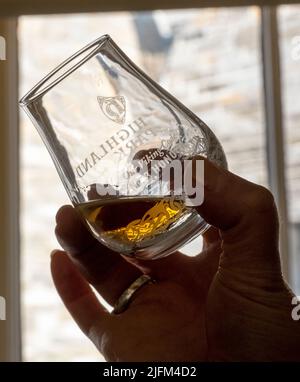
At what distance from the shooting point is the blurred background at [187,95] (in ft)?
3.86

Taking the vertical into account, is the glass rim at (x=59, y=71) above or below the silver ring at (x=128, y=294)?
above

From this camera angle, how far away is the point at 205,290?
2.06 ft

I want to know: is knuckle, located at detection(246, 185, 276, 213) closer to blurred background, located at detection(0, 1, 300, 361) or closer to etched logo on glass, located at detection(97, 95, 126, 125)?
etched logo on glass, located at detection(97, 95, 126, 125)

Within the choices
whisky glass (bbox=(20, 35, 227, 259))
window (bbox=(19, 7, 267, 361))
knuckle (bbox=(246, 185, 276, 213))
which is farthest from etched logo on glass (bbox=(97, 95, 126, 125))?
window (bbox=(19, 7, 267, 361))

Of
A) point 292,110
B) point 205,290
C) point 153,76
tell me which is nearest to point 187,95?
point 153,76

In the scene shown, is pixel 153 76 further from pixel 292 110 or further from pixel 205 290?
pixel 205 290

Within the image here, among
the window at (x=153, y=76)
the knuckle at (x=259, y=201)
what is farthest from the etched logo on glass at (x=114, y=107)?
the window at (x=153, y=76)

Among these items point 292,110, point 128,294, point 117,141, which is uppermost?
point 292,110

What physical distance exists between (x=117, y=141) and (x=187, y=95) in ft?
2.40

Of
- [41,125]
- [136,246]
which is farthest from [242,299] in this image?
[41,125]

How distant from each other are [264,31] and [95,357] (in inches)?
27.3

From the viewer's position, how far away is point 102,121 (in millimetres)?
498

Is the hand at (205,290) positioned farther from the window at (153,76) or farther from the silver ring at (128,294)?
the window at (153,76)
